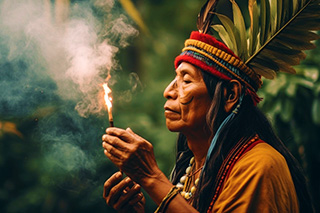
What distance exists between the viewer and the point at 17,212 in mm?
6223

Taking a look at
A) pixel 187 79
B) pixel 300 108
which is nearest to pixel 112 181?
pixel 187 79

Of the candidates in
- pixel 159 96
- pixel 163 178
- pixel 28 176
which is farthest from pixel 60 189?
pixel 163 178

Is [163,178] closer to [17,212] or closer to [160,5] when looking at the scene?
[17,212]

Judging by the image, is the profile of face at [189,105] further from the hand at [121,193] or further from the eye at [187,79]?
the hand at [121,193]

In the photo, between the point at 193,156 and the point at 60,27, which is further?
the point at 60,27

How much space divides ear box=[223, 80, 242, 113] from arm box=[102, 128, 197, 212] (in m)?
0.57

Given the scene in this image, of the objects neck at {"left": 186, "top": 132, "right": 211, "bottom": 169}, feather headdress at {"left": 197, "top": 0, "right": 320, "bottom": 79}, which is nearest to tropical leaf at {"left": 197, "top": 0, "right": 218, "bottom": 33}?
feather headdress at {"left": 197, "top": 0, "right": 320, "bottom": 79}

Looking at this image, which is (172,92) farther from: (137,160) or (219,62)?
(137,160)

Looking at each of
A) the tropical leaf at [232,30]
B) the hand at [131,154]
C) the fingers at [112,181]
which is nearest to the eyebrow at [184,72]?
the tropical leaf at [232,30]

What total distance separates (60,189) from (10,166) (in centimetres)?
84

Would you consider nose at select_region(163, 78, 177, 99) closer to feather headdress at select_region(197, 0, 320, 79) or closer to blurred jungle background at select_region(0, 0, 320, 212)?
feather headdress at select_region(197, 0, 320, 79)

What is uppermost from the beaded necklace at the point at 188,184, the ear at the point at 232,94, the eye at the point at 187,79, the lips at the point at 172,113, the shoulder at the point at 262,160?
the eye at the point at 187,79

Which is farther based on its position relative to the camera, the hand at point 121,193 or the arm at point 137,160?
the hand at point 121,193

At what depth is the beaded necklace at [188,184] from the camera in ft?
8.60
